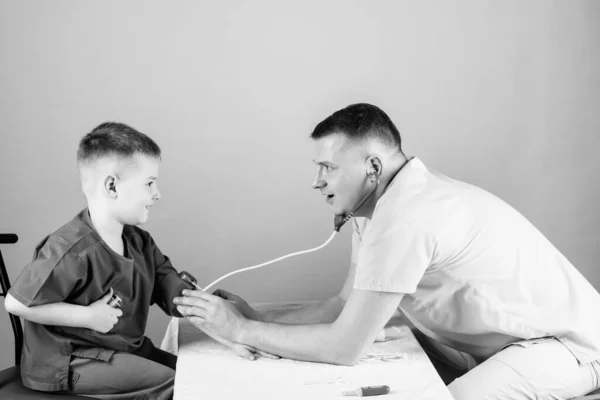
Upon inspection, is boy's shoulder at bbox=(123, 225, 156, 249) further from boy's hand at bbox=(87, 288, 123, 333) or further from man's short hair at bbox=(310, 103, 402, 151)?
man's short hair at bbox=(310, 103, 402, 151)

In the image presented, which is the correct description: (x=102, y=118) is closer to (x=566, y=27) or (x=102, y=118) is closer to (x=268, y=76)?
(x=268, y=76)

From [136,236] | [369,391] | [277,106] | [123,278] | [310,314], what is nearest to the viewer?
[369,391]

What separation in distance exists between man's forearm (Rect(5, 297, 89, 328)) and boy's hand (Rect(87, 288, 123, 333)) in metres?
0.01

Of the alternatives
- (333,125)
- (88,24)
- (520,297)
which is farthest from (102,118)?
(520,297)

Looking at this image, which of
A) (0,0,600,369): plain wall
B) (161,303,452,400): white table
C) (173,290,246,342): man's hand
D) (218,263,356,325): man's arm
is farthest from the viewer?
(0,0,600,369): plain wall

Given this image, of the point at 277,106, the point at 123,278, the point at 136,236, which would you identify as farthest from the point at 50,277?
the point at 277,106

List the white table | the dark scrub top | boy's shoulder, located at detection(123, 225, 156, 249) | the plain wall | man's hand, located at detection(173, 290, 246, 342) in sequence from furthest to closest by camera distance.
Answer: the plain wall
boy's shoulder, located at detection(123, 225, 156, 249)
man's hand, located at detection(173, 290, 246, 342)
the dark scrub top
the white table

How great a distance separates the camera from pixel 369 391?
57.2 inches

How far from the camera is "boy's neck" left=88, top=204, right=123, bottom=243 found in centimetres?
169

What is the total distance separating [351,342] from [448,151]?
4.53 ft

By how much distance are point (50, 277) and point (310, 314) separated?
2.36 ft

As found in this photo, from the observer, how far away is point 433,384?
1.48 m

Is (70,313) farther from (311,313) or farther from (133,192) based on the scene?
(311,313)

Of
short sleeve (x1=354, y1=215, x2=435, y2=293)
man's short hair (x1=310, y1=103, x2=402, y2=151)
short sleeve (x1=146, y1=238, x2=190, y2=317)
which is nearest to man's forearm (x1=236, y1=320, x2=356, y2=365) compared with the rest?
short sleeve (x1=354, y1=215, x2=435, y2=293)
